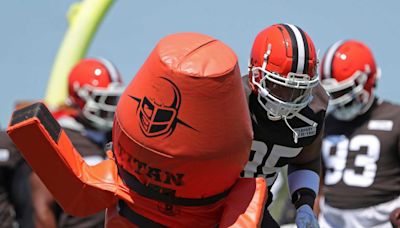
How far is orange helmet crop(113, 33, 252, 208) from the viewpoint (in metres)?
3.62

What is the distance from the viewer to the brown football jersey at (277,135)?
4.39m

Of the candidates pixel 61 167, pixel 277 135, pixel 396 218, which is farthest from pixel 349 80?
pixel 61 167

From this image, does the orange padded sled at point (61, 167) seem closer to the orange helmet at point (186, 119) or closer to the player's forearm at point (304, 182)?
the orange helmet at point (186, 119)

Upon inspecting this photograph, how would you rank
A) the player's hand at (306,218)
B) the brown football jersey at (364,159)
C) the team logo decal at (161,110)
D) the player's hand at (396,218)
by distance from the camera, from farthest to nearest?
the brown football jersey at (364,159) < the player's hand at (396,218) < the player's hand at (306,218) < the team logo decal at (161,110)

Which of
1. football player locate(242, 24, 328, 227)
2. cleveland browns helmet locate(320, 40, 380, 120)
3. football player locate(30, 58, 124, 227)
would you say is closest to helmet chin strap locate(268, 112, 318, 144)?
football player locate(242, 24, 328, 227)

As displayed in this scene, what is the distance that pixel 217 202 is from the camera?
3.90 m

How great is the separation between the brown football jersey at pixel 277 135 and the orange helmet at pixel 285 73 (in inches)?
3.1

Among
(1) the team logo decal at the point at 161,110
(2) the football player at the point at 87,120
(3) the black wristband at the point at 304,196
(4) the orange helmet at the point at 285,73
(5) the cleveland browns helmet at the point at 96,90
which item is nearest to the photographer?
(1) the team logo decal at the point at 161,110

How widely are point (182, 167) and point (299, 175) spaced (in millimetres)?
1081

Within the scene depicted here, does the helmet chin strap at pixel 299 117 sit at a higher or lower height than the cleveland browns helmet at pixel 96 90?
higher

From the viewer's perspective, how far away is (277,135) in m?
4.44

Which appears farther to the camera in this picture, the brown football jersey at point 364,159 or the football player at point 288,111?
the brown football jersey at point 364,159

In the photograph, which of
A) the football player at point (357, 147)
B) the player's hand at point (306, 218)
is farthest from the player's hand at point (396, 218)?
the player's hand at point (306, 218)

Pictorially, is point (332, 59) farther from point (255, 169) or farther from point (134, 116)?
point (134, 116)
